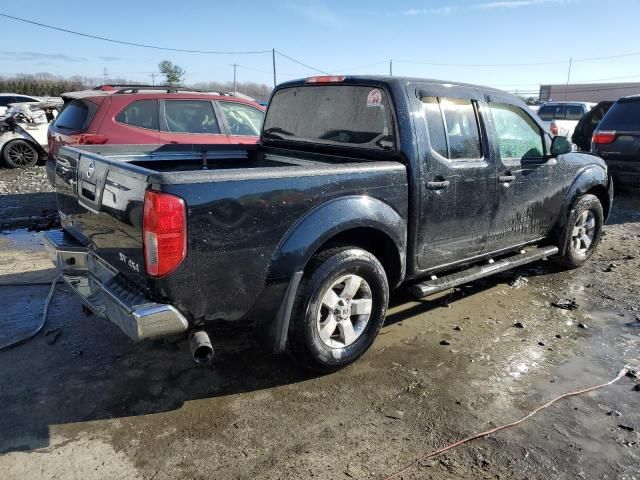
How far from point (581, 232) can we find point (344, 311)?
360cm

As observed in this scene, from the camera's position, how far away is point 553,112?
18.4 metres

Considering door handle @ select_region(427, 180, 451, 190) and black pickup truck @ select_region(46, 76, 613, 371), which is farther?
door handle @ select_region(427, 180, 451, 190)

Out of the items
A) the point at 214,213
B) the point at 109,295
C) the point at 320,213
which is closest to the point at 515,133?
the point at 320,213

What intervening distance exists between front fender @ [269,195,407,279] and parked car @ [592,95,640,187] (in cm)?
712

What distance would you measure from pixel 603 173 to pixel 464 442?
13.7 feet

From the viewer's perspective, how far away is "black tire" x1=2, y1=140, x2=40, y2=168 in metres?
11.6

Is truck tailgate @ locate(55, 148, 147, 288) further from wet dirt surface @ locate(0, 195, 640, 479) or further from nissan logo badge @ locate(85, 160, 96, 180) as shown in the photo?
wet dirt surface @ locate(0, 195, 640, 479)

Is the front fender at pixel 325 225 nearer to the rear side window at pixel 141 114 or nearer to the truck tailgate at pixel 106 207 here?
the truck tailgate at pixel 106 207

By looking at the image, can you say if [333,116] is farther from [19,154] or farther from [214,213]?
[19,154]

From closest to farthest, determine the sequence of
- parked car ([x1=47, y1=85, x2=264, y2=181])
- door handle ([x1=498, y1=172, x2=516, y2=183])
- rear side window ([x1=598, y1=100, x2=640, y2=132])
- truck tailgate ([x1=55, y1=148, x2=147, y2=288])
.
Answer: truck tailgate ([x1=55, y1=148, x2=147, y2=288]) < door handle ([x1=498, y1=172, x2=516, y2=183]) < parked car ([x1=47, y1=85, x2=264, y2=181]) < rear side window ([x1=598, y1=100, x2=640, y2=132])

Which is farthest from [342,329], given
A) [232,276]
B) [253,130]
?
[253,130]

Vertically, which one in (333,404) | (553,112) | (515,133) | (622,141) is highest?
(553,112)

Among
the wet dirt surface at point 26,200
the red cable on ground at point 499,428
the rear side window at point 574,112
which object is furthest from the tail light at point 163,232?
the rear side window at point 574,112

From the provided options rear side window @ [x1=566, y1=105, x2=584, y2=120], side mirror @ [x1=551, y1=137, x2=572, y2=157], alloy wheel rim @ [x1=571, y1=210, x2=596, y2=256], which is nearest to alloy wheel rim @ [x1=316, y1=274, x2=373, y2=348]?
side mirror @ [x1=551, y1=137, x2=572, y2=157]
